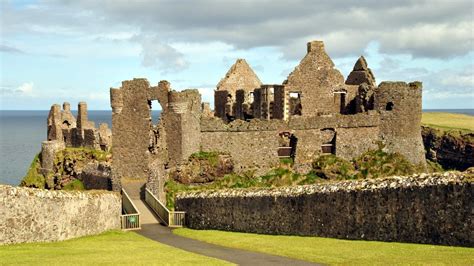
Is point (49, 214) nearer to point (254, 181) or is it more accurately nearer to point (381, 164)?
point (254, 181)

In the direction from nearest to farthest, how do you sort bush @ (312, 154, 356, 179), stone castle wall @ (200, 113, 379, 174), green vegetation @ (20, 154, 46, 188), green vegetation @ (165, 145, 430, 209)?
1. green vegetation @ (165, 145, 430, 209)
2. stone castle wall @ (200, 113, 379, 174)
3. bush @ (312, 154, 356, 179)
4. green vegetation @ (20, 154, 46, 188)

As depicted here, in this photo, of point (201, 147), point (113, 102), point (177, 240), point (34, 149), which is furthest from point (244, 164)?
point (34, 149)

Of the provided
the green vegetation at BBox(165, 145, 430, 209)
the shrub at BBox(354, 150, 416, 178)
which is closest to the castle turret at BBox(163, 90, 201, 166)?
the green vegetation at BBox(165, 145, 430, 209)

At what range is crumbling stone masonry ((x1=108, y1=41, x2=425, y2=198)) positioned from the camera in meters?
41.3

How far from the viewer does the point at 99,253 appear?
2147 centimetres

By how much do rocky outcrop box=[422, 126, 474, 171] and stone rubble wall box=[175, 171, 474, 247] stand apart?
31.3 m

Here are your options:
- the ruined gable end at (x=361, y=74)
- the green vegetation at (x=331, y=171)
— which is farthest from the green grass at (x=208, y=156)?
the ruined gable end at (x=361, y=74)

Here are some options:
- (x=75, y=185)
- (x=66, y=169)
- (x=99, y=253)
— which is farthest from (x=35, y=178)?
(x=99, y=253)

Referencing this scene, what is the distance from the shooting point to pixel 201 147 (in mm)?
42594

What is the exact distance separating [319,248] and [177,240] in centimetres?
827

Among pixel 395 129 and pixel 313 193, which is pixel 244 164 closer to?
pixel 395 129

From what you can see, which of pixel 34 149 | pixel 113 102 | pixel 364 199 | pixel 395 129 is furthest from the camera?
pixel 34 149

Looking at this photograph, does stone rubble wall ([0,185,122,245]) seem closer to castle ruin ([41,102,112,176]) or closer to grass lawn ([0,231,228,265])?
grass lawn ([0,231,228,265])

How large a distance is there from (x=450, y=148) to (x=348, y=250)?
39.2m
